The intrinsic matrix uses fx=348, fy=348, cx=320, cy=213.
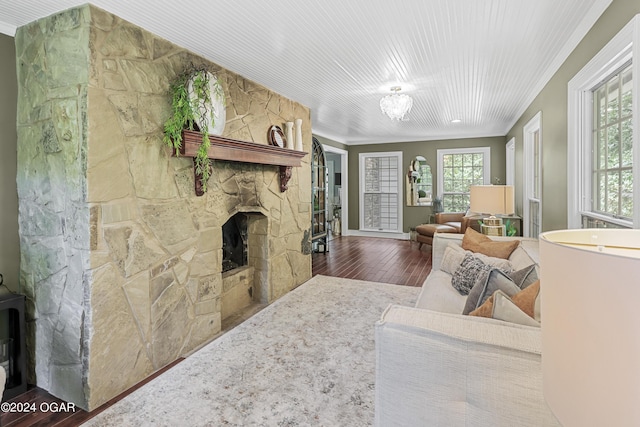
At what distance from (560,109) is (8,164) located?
4.31 m

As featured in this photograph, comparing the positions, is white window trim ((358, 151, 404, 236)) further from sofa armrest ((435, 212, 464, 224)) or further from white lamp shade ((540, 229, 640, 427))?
white lamp shade ((540, 229, 640, 427))

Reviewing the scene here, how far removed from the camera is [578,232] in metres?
0.82

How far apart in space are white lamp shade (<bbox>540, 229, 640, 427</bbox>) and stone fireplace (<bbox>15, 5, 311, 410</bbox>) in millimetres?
2271

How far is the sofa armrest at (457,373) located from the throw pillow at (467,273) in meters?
1.35

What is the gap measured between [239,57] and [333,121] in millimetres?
3136

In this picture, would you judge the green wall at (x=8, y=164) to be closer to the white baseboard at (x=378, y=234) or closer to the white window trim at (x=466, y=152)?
the white baseboard at (x=378, y=234)

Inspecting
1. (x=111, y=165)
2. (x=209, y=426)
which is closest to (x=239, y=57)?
(x=111, y=165)

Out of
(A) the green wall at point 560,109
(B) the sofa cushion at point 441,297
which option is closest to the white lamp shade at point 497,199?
(A) the green wall at point 560,109

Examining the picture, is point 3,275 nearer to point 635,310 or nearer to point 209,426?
point 209,426

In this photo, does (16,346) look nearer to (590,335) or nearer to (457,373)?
(457,373)

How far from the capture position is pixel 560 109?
3.10 metres

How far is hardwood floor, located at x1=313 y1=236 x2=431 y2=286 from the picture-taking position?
4.93 metres

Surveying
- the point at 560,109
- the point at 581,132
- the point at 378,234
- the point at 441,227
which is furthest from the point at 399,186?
the point at 581,132

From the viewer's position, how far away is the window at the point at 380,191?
8414 millimetres
